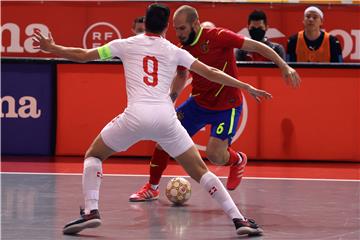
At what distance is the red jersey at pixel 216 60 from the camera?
32.8ft

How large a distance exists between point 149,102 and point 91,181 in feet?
2.96

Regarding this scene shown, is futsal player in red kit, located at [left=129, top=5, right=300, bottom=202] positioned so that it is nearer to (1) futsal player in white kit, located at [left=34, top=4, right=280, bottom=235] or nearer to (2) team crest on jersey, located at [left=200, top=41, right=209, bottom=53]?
(2) team crest on jersey, located at [left=200, top=41, right=209, bottom=53]

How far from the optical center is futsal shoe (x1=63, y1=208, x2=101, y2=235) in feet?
26.7

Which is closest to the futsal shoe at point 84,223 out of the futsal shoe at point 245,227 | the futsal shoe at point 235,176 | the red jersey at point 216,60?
the futsal shoe at point 245,227

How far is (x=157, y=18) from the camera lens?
8172 mm

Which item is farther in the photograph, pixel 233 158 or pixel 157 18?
pixel 233 158

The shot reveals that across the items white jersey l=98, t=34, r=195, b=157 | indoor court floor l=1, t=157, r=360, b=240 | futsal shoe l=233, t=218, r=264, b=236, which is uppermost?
white jersey l=98, t=34, r=195, b=157

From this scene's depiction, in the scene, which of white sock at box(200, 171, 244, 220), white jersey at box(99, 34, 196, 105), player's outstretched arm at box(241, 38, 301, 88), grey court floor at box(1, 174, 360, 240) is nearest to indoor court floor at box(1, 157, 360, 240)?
grey court floor at box(1, 174, 360, 240)

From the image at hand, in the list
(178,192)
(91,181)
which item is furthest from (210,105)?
(91,181)

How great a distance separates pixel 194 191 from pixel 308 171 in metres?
2.53

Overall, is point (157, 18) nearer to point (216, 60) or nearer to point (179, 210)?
point (216, 60)

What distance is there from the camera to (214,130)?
10406mm

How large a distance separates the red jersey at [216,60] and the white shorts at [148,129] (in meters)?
1.94

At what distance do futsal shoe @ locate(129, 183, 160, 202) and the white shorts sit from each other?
2056 mm
